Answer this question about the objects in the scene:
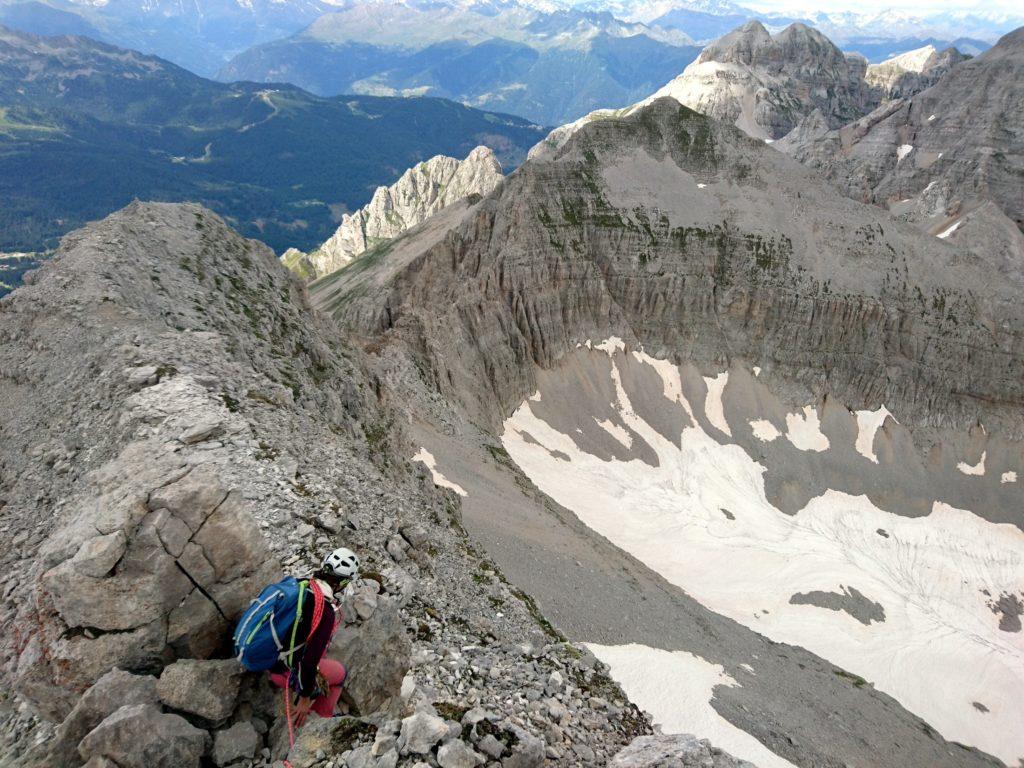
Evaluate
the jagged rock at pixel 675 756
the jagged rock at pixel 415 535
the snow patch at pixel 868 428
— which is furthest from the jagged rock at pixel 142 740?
the snow patch at pixel 868 428

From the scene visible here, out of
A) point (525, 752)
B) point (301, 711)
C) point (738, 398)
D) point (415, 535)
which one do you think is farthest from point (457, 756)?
point (738, 398)

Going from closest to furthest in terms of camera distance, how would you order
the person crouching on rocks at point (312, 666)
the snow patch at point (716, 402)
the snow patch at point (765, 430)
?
the person crouching on rocks at point (312, 666)
the snow patch at point (765, 430)
the snow patch at point (716, 402)

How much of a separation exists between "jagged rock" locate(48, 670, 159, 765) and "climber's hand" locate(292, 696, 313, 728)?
7.53 feet

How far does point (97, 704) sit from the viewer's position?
32.7 ft

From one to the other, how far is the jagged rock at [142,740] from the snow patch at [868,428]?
9152cm

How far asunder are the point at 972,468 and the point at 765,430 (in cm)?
2804

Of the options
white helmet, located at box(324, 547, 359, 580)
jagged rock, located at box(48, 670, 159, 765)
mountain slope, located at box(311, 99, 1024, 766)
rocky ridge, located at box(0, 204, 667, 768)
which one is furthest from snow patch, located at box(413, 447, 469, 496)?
jagged rock, located at box(48, 670, 159, 765)

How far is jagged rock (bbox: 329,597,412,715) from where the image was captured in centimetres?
1163

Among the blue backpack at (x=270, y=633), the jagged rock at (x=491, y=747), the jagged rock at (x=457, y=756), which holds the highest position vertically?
the blue backpack at (x=270, y=633)

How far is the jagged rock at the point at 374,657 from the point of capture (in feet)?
38.2

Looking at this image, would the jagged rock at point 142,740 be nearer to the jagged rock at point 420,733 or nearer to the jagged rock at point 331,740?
the jagged rock at point 331,740

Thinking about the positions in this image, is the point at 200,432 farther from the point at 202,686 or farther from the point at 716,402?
the point at 716,402

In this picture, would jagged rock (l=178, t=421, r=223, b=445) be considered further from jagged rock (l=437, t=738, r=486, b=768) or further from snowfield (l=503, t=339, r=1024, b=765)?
snowfield (l=503, t=339, r=1024, b=765)

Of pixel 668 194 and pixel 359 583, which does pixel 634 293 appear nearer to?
pixel 668 194
